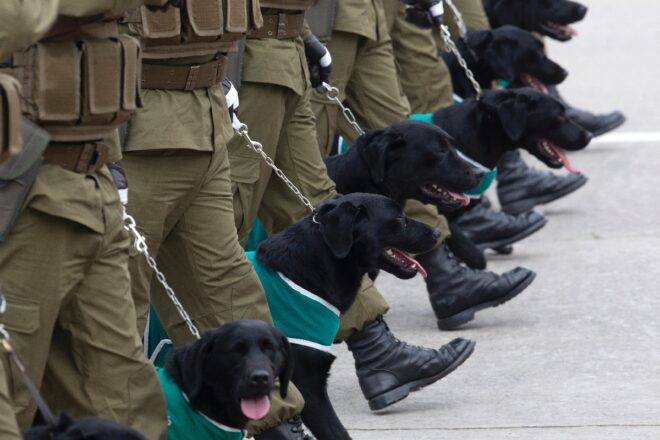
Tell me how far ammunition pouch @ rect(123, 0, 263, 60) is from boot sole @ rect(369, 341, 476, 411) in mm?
1556

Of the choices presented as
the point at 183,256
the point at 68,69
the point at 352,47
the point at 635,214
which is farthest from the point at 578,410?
the point at 635,214

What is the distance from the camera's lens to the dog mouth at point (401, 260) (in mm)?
5828

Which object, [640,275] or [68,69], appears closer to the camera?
[68,69]

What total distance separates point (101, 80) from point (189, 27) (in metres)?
0.90

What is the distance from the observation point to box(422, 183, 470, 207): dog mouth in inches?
267

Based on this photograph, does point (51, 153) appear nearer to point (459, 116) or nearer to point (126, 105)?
point (126, 105)

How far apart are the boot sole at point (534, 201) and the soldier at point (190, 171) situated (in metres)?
4.35

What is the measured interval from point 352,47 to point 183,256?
241cm

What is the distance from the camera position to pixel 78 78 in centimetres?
421

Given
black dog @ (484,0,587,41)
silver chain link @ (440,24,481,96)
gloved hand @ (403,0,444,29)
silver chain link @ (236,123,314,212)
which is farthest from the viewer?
black dog @ (484,0,587,41)

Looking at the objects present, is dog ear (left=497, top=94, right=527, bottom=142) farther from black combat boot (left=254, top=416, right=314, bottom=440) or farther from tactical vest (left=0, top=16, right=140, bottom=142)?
tactical vest (left=0, top=16, right=140, bottom=142)

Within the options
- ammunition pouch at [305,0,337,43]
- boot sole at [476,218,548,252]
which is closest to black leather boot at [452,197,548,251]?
boot sole at [476,218,548,252]

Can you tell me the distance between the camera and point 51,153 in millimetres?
4273

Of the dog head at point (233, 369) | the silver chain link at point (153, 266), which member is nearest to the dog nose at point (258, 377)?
the dog head at point (233, 369)
